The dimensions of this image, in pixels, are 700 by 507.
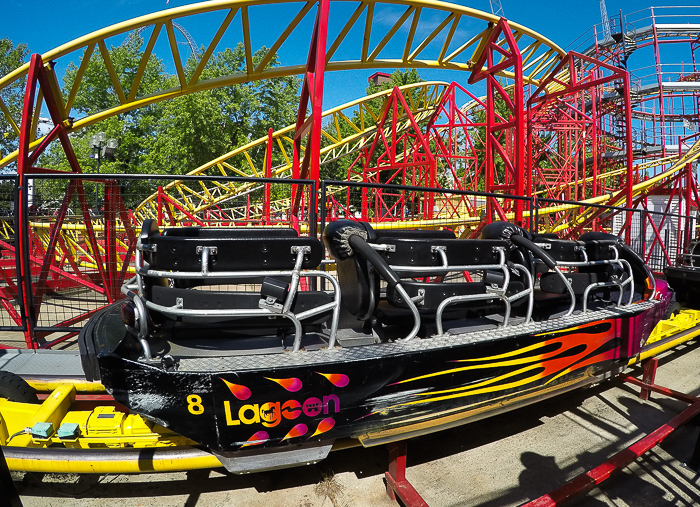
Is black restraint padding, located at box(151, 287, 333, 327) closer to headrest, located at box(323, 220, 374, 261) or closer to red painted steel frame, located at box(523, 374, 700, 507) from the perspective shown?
headrest, located at box(323, 220, 374, 261)

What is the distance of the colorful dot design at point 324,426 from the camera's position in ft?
6.40

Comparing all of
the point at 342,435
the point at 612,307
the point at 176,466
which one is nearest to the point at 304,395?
the point at 342,435

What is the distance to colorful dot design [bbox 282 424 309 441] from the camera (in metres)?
1.90

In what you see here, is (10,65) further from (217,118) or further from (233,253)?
(233,253)

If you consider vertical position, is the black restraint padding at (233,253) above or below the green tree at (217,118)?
below

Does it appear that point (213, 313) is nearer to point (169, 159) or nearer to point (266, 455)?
point (266, 455)

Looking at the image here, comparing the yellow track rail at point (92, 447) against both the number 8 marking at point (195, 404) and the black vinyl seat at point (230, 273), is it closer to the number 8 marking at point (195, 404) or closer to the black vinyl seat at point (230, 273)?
the number 8 marking at point (195, 404)

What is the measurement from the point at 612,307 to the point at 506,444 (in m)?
1.35

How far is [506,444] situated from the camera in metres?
2.91

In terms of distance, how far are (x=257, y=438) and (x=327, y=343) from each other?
0.61 meters

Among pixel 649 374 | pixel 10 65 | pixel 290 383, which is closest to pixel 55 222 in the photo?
pixel 290 383

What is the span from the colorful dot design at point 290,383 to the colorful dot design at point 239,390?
114mm

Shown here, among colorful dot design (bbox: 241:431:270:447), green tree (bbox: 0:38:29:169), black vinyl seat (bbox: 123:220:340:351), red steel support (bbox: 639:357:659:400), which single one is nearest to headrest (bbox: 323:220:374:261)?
black vinyl seat (bbox: 123:220:340:351)

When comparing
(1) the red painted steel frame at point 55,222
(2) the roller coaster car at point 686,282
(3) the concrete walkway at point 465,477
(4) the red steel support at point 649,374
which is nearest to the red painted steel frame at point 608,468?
(3) the concrete walkway at point 465,477
